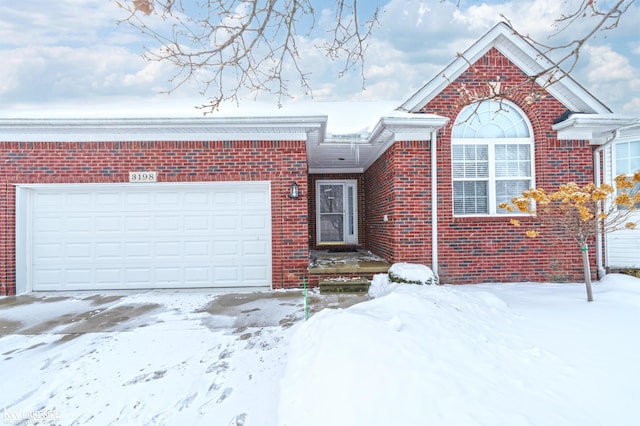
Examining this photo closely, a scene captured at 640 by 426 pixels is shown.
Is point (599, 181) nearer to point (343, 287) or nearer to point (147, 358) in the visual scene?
point (343, 287)

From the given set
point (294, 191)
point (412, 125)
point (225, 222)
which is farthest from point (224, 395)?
point (412, 125)

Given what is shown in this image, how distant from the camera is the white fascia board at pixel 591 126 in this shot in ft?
20.4

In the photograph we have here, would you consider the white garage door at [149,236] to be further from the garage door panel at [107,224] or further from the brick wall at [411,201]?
the brick wall at [411,201]

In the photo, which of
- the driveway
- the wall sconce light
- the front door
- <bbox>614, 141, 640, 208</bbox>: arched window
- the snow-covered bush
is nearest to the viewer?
the driveway

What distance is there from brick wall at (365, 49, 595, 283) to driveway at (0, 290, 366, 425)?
2.10 meters

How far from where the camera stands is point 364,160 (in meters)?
9.15

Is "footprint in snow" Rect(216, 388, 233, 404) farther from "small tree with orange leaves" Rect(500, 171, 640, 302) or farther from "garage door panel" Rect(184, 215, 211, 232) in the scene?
"small tree with orange leaves" Rect(500, 171, 640, 302)

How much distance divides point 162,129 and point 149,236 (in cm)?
233

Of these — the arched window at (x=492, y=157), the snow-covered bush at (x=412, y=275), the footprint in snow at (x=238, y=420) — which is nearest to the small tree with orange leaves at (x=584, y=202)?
the arched window at (x=492, y=157)

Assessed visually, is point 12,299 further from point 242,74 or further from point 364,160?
point 364,160

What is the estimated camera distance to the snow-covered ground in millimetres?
2369

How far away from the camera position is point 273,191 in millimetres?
6547

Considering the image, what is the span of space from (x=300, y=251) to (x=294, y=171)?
5.70 ft

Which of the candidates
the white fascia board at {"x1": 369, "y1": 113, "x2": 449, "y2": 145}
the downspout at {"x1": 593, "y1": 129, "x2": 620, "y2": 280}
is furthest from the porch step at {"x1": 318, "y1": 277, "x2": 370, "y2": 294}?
the downspout at {"x1": 593, "y1": 129, "x2": 620, "y2": 280}
